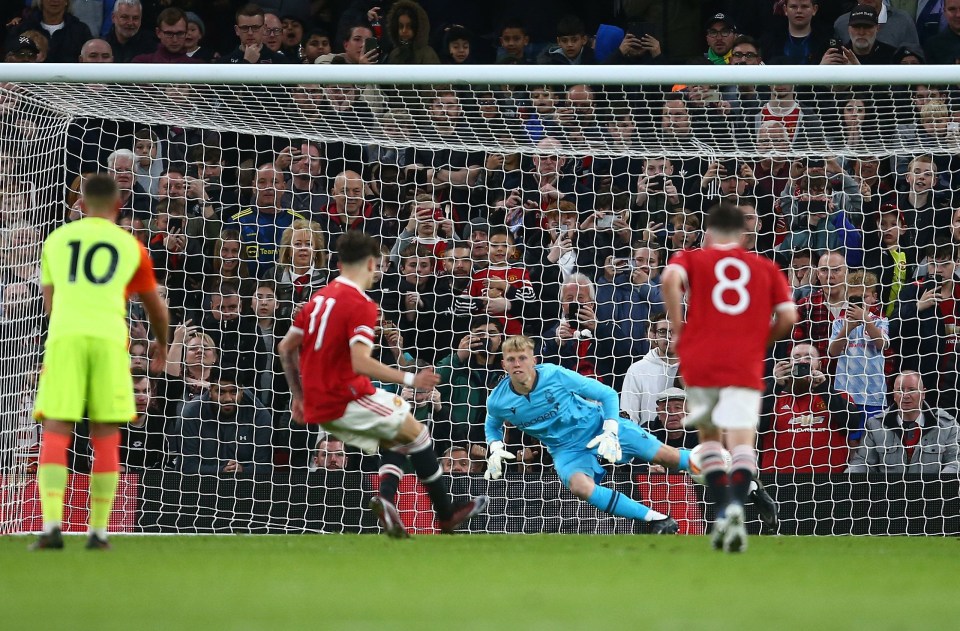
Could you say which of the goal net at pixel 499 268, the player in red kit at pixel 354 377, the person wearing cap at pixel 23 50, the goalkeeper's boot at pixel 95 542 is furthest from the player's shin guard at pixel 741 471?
the person wearing cap at pixel 23 50

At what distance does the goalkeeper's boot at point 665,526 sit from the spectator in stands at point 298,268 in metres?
3.36

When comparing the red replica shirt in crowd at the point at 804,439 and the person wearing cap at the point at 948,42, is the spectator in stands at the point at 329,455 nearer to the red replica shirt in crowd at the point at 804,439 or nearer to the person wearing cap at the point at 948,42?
the red replica shirt in crowd at the point at 804,439

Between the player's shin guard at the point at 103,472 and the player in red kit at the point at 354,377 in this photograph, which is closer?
the player's shin guard at the point at 103,472

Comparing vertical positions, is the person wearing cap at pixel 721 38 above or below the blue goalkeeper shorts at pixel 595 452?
above

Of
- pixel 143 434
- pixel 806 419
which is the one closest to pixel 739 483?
pixel 806 419

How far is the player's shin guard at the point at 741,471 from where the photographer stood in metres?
6.43

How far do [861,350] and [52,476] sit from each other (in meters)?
6.37

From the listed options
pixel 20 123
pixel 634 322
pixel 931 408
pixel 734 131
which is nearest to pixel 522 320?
pixel 634 322

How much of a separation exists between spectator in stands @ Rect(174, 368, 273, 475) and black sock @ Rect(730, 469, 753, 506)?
4697mm

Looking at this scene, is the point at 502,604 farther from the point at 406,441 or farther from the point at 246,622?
the point at 406,441

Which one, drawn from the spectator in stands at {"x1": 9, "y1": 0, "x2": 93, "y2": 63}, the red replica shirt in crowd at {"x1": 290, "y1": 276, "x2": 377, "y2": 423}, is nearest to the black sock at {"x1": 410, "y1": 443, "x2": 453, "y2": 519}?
the red replica shirt in crowd at {"x1": 290, "y1": 276, "x2": 377, "y2": 423}

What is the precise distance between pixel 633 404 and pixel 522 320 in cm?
112

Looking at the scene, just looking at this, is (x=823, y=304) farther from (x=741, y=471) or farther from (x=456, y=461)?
(x=741, y=471)

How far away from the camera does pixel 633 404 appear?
10.5 m
